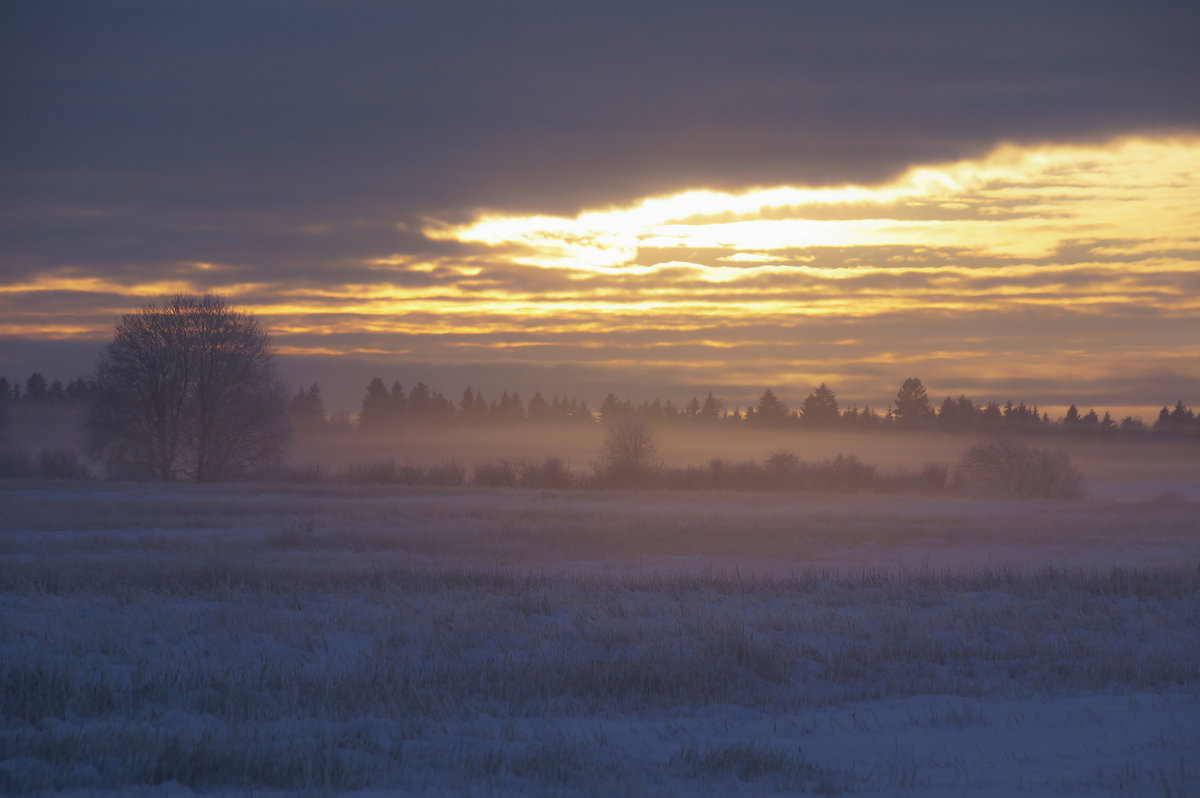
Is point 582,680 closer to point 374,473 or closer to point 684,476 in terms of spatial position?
point 374,473

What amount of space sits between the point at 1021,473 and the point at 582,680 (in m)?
55.5

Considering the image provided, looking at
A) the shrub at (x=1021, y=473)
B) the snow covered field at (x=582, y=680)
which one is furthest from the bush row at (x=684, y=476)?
the snow covered field at (x=582, y=680)

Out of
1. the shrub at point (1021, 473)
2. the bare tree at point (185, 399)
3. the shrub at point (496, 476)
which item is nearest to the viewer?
the bare tree at point (185, 399)

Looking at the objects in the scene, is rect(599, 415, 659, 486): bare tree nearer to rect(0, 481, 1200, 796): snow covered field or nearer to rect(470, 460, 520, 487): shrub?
rect(470, 460, 520, 487): shrub

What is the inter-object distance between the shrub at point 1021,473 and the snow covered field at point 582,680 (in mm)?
43127

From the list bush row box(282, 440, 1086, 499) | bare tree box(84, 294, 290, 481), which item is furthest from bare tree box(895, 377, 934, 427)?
bare tree box(84, 294, 290, 481)

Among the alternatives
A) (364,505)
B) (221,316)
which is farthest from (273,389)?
(364,505)

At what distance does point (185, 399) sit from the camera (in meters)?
53.3

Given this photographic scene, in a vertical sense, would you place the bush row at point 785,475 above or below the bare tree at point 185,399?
below

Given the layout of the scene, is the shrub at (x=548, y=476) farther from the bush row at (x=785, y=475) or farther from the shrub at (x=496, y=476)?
the shrub at (x=496, y=476)

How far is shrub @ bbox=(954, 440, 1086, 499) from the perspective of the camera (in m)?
57.4

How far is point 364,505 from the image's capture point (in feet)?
122

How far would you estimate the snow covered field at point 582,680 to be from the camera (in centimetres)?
679

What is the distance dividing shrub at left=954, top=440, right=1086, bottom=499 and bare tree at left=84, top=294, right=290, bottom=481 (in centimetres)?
4562
